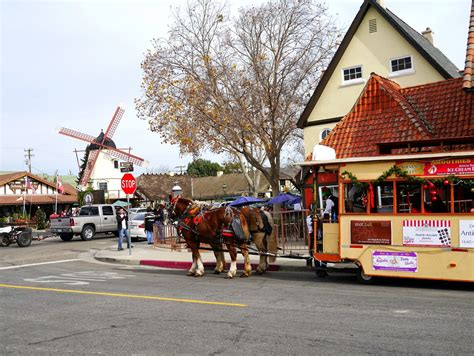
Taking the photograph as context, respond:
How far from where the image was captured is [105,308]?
902 cm

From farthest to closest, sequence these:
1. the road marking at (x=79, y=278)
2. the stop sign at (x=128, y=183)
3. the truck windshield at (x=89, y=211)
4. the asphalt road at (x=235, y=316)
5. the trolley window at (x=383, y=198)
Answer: the truck windshield at (x=89, y=211), the stop sign at (x=128, y=183), the road marking at (x=79, y=278), the trolley window at (x=383, y=198), the asphalt road at (x=235, y=316)

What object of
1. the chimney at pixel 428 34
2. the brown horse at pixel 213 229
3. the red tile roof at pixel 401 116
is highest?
the chimney at pixel 428 34

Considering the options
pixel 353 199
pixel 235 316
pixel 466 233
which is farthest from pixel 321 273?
pixel 235 316

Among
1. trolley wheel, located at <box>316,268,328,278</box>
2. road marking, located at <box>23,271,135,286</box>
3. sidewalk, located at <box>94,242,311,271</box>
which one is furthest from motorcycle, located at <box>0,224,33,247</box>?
trolley wheel, located at <box>316,268,328,278</box>

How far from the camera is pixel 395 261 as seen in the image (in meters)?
10.5

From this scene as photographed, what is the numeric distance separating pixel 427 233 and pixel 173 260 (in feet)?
28.5

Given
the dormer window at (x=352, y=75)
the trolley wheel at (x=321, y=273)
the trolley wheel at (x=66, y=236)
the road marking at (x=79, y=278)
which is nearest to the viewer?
the trolley wheel at (x=321, y=273)

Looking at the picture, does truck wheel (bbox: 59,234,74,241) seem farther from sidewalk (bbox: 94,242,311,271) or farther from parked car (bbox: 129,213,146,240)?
sidewalk (bbox: 94,242,311,271)

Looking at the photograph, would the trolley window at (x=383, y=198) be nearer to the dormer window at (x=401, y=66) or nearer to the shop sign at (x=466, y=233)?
the shop sign at (x=466, y=233)

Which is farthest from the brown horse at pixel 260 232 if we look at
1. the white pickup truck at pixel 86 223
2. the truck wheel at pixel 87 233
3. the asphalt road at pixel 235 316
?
the truck wheel at pixel 87 233

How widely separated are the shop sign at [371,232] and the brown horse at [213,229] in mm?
2959

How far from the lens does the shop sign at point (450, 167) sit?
32.2 ft

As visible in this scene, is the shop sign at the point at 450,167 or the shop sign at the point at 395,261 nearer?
the shop sign at the point at 450,167

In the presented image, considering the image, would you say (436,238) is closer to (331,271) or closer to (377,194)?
(377,194)
